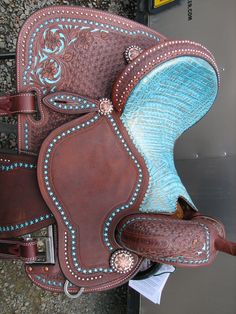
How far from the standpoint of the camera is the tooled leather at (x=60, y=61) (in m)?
0.75

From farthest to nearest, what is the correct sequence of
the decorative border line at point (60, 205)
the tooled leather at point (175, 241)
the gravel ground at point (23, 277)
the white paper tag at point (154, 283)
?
the gravel ground at point (23, 277), the white paper tag at point (154, 283), the decorative border line at point (60, 205), the tooled leather at point (175, 241)

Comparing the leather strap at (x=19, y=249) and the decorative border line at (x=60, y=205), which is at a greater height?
the decorative border line at (x=60, y=205)

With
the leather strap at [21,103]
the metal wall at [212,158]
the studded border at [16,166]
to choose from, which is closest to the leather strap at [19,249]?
the studded border at [16,166]

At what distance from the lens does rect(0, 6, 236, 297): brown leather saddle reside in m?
0.73

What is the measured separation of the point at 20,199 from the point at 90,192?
14cm

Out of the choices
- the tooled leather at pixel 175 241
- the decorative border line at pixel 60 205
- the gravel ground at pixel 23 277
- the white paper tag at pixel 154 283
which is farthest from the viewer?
the gravel ground at pixel 23 277

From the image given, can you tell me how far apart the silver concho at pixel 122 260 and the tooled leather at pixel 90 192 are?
0.04 ft

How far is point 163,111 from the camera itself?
818 mm

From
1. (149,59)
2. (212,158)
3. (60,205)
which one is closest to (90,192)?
(60,205)

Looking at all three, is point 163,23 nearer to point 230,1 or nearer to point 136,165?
point 230,1

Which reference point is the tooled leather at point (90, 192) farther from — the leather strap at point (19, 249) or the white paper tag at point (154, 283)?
the white paper tag at point (154, 283)

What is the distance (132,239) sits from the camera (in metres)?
0.65

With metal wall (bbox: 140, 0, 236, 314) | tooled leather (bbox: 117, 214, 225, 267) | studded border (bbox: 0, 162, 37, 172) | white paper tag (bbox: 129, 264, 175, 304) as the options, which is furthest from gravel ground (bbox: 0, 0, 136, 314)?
tooled leather (bbox: 117, 214, 225, 267)

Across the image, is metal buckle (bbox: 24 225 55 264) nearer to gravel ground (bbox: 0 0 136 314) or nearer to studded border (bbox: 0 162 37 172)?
studded border (bbox: 0 162 37 172)
